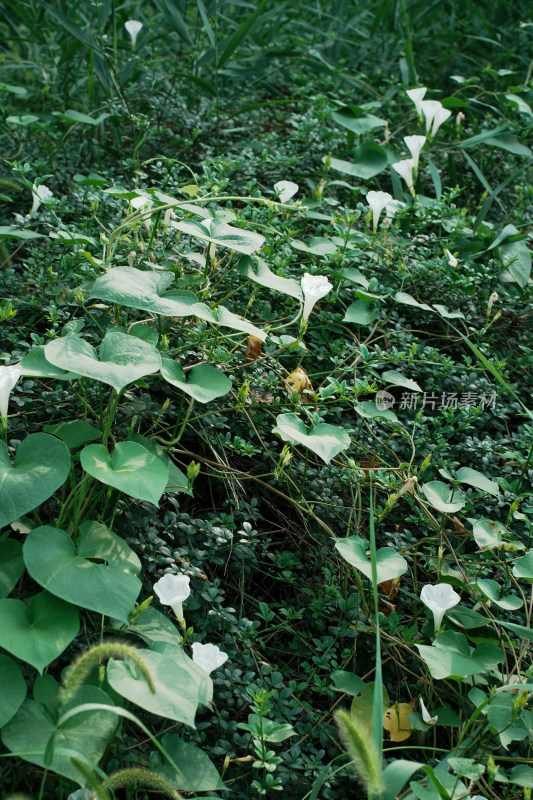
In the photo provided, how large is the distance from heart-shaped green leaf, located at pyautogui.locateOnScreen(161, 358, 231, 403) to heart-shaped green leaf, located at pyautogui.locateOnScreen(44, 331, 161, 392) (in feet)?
0.29

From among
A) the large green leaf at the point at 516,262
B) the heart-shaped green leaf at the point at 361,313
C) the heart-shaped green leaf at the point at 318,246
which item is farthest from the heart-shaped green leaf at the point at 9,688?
the large green leaf at the point at 516,262

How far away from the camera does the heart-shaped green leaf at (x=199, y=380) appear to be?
50.0 inches

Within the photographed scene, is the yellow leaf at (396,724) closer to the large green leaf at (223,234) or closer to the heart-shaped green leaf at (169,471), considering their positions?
the heart-shaped green leaf at (169,471)

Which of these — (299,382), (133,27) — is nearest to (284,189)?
(299,382)

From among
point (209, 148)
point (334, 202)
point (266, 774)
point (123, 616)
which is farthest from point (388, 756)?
point (209, 148)

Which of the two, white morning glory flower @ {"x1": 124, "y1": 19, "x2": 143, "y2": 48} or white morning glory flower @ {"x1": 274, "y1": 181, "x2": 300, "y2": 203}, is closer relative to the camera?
white morning glory flower @ {"x1": 274, "y1": 181, "x2": 300, "y2": 203}

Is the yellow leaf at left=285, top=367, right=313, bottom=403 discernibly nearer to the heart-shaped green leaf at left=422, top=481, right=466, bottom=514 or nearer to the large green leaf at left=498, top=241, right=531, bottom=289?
the heart-shaped green leaf at left=422, top=481, right=466, bottom=514

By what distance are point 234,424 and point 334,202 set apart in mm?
815

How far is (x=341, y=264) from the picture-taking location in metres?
1.81

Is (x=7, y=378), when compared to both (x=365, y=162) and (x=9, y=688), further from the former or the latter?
(x=365, y=162)

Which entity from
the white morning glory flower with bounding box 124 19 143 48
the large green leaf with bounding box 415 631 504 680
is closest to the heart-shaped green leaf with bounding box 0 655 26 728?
the large green leaf with bounding box 415 631 504 680

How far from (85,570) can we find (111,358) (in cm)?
34

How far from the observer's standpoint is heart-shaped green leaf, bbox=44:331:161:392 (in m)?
1.12

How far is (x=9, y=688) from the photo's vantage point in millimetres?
987
